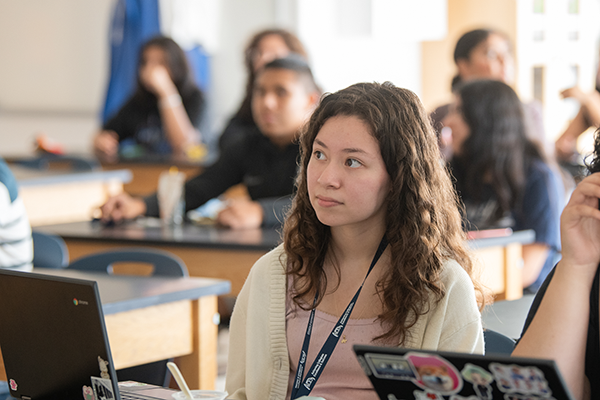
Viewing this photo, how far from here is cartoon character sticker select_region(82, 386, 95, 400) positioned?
1.17 meters

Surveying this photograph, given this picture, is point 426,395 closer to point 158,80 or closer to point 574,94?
point 574,94

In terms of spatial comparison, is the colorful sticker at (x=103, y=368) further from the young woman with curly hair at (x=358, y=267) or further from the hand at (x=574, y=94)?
the hand at (x=574, y=94)

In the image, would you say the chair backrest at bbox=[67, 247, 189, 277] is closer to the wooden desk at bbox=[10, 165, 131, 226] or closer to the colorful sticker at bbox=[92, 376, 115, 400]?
the colorful sticker at bbox=[92, 376, 115, 400]

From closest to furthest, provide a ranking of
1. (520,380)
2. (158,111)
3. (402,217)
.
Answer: (520,380) → (402,217) → (158,111)

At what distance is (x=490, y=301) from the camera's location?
1.55m

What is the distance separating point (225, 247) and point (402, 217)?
4.72 ft

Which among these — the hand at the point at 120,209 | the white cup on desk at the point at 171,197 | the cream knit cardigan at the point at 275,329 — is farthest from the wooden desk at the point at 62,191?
the cream knit cardigan at the point at 275,329

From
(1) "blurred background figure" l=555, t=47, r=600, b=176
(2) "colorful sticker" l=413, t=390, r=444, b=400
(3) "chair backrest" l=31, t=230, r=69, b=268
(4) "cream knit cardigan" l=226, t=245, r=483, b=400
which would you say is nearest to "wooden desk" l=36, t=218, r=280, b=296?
(3) "chair backrest" l=31, t=230, r=69, b=268

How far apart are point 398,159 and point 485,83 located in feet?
6.30

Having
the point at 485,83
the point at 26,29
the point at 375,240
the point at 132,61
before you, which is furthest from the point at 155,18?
the point at 375,240

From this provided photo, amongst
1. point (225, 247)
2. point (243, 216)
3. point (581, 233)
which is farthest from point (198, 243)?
point (581, 233)

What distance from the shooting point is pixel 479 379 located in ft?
2.82

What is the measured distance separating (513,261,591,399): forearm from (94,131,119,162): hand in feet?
14.8

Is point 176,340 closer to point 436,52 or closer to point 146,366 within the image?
point 146,366
